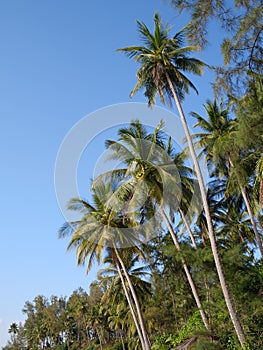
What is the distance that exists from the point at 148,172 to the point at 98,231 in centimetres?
513

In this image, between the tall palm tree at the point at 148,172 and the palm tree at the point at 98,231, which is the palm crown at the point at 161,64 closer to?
the tall palm tree at the point at 148,172

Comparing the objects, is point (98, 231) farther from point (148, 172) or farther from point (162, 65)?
point (162, 65)

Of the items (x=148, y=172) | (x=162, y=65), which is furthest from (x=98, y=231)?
(x=162, y=65)

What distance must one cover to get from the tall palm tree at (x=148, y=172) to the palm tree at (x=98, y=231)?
6.54 ft

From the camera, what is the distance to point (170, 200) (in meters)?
19.8

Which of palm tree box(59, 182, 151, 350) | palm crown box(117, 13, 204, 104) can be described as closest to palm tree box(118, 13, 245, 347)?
palm crown box(117, 13, 204, 104)

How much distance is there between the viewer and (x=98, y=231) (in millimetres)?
21641

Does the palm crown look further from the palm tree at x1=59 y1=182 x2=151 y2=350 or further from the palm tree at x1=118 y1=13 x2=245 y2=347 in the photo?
the palm tree at x1=59 y1=182 x2=151 y2=350

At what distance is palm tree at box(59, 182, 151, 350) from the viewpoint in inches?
844

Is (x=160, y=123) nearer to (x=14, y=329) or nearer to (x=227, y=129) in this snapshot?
(x=227, y=129)

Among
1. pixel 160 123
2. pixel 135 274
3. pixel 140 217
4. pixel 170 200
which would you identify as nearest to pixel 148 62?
pixel 160 123

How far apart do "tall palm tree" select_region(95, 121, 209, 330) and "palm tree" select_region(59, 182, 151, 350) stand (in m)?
1.99

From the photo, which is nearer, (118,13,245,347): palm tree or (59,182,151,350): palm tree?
(118,13,245,347): palm tree

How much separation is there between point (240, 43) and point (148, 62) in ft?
28.0
